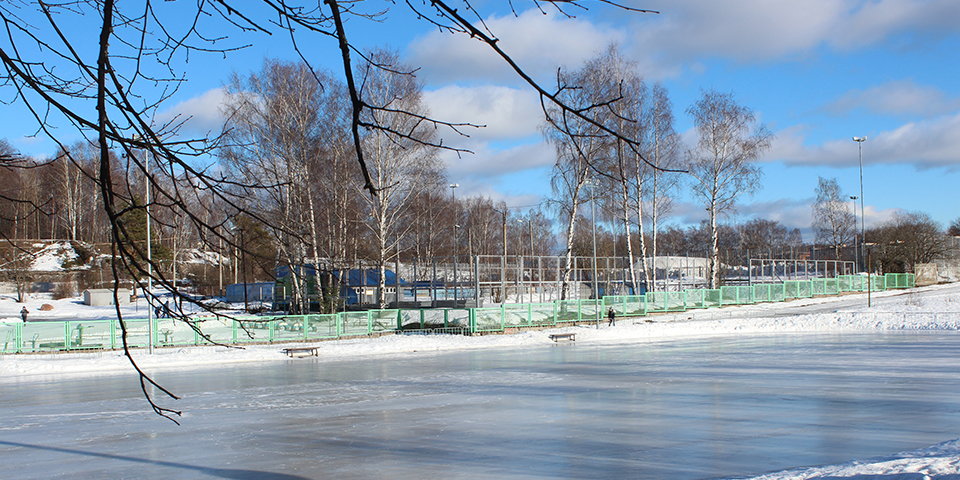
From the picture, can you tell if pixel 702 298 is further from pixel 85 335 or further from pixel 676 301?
pixel 85 335

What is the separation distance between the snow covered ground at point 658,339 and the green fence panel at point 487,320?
86 cm

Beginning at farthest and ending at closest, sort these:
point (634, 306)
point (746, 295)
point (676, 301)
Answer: point (746, 295), point (676, 301), point (634, 306)

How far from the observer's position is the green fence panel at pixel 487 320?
2900 centimetres

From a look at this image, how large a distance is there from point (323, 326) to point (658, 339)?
13.7 metres

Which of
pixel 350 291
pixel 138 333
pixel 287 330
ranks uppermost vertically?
pixel 350 291

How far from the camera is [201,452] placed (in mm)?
8891

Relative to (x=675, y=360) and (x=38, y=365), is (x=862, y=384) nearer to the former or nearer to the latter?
(x=675, y=360)

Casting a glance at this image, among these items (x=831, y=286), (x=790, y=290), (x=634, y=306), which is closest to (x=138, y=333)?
(x=634, y=306)

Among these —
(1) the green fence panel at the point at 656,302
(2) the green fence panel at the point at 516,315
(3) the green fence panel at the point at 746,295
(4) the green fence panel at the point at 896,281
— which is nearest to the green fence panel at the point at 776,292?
(3) the green fence panel at the point at 746,295

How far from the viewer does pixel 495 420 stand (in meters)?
10.7

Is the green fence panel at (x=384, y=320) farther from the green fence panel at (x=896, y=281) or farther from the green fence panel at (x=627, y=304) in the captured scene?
the green fence panel at (x=896, y=281)

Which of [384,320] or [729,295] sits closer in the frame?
[384,320]

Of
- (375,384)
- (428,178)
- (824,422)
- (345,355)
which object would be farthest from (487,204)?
(824,422)

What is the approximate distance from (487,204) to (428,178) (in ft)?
177
